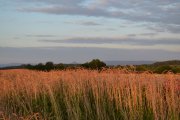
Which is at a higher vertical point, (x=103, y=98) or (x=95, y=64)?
(x=95, y=64)

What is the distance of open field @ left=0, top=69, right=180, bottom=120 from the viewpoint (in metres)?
9.52

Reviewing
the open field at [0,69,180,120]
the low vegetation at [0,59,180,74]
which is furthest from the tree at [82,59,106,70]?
the open field at [0,69,180,120]

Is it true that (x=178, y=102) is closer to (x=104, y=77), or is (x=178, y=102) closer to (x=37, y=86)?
(x=104, y=77)

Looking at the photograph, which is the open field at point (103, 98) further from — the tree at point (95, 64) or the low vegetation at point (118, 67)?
the tree at point (95, 64)

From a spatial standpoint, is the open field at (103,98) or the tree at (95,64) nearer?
the open field at (103,98)

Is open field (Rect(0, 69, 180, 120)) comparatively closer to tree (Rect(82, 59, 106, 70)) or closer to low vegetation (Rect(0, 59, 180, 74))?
low vegetation (Rect(0, 59, 180, 74))

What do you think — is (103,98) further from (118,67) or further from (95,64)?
(95,64)

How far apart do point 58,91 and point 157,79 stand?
3596mm

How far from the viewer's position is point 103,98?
11.2 meters

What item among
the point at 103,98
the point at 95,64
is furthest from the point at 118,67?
the point at 95,64

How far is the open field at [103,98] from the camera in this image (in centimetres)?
952

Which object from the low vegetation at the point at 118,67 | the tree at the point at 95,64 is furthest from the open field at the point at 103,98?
the tree at the point at 95,64

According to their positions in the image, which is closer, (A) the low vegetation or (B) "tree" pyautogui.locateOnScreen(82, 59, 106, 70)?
(A) the low vegetation

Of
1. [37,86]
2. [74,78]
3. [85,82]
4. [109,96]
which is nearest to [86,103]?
[109,96]
